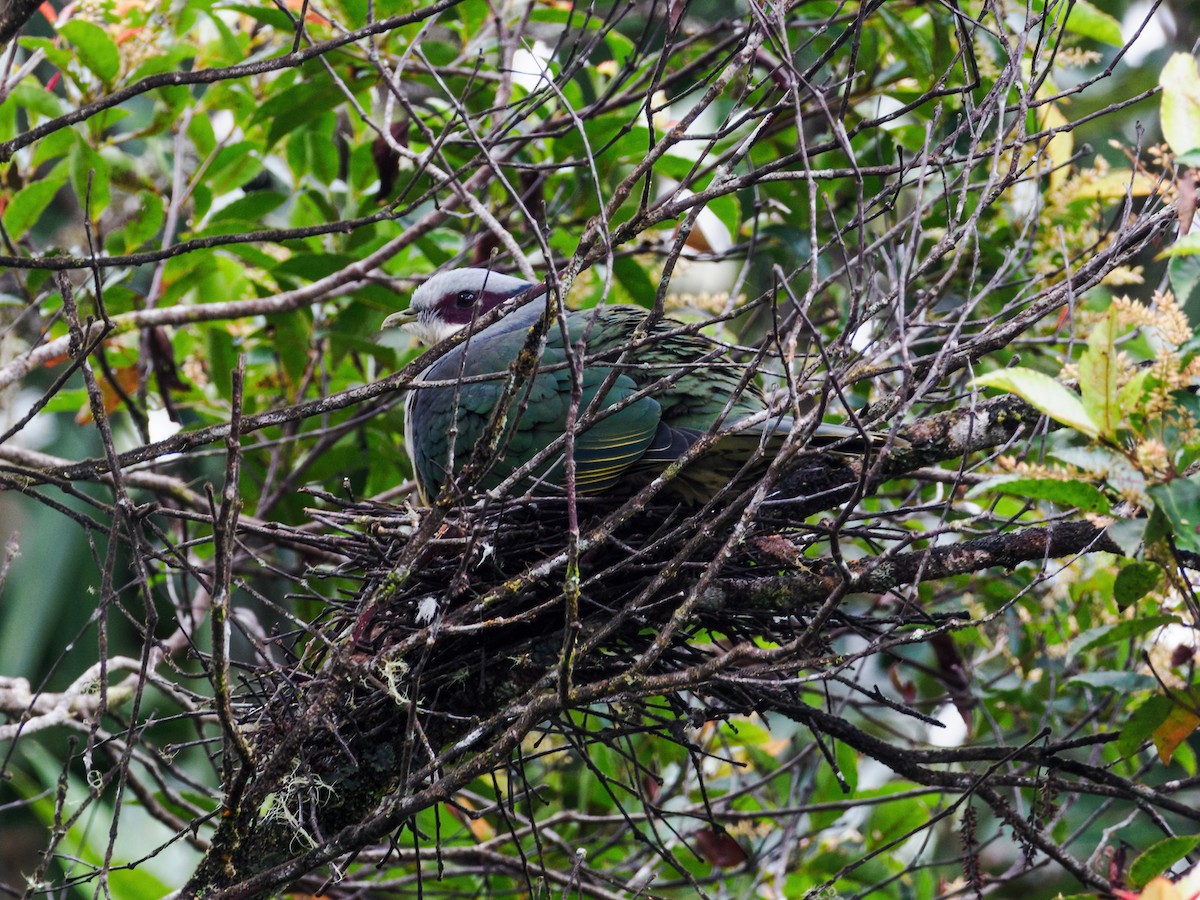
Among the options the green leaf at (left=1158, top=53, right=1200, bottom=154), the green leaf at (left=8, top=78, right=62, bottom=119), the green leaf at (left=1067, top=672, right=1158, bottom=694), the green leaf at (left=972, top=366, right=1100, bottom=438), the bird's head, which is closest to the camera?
the green leaf at (left=972, top=366, right=1100, bottom=438)

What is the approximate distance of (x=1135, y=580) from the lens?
2539 mm

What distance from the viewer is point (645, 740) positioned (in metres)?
4.75

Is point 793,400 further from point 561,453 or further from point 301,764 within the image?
point 301,764

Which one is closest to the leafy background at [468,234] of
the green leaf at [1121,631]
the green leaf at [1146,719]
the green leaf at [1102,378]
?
the green leaf at [1121,631]

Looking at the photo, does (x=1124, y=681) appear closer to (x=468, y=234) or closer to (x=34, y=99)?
(x=468, y=234)

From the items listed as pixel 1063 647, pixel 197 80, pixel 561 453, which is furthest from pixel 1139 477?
pixel 1063 647

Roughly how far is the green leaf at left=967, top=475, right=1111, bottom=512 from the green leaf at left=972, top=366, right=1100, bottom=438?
0.13 metres

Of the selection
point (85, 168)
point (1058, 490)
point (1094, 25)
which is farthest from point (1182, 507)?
point (85, 168)

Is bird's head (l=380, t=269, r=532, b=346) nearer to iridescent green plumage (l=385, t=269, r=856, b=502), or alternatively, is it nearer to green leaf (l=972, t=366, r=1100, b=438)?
iridescent green plumage (l=385, t=269, r=856, b=502)

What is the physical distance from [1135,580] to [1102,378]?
2.21 ft

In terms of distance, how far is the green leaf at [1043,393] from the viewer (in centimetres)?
204

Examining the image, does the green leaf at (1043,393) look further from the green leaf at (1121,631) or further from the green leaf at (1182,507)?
the green leaf at (1121,631)

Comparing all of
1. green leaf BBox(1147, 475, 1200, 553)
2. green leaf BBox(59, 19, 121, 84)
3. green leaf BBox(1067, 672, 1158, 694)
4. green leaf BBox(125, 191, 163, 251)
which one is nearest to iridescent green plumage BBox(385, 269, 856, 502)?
green leaf BBox(1147, 475, 1200, 553)

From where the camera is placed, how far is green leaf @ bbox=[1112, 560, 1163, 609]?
250cm
